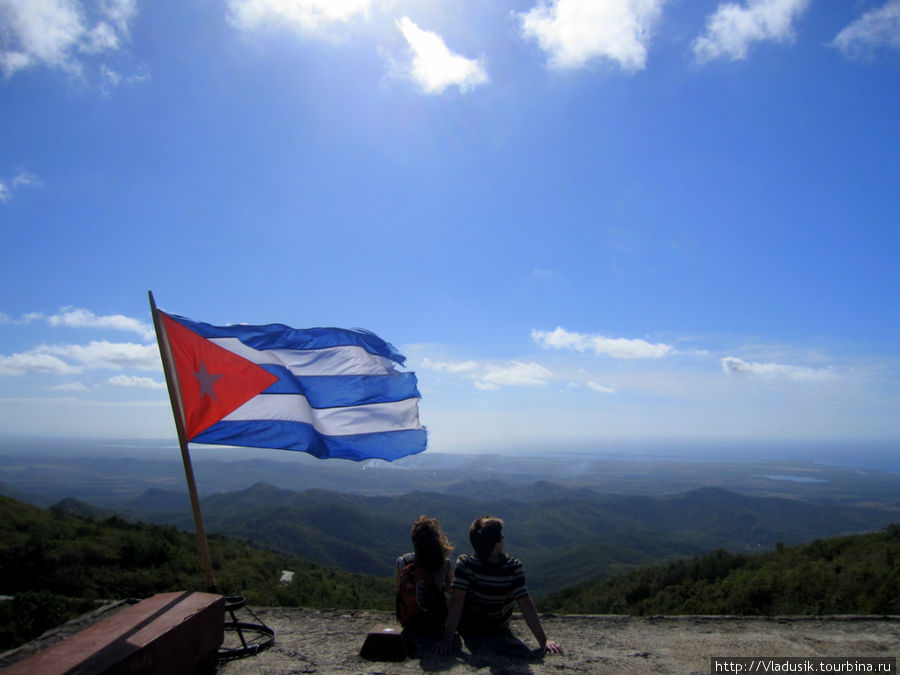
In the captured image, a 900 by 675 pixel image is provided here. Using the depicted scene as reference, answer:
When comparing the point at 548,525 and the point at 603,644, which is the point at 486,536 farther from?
the point at 548,525

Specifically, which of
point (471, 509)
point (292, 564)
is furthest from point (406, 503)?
point (292, 564)

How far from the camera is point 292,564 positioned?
2144 cm

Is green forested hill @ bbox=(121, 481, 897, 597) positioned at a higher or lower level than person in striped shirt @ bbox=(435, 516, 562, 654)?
lower

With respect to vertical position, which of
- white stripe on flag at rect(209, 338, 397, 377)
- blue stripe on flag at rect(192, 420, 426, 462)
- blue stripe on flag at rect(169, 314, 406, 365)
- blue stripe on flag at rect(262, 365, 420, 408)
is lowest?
blue stripe on flag at rect(192, 420, 426, 462)

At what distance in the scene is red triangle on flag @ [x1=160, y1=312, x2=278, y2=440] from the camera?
5934 millimetres

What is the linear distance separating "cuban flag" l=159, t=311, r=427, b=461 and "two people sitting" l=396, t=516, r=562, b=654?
170 centimetres

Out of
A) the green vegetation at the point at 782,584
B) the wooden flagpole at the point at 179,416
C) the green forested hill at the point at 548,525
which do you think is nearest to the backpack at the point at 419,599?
the wooden flagpole at the point at 179,416

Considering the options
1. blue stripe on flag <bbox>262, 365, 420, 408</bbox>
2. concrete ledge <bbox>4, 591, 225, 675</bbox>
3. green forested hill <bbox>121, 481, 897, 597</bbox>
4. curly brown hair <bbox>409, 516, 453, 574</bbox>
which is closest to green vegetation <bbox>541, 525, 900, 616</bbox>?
curly brown hair <bbox>409, 516, 453, 574</bbox>

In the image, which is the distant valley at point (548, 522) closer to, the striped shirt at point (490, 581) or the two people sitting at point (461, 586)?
the two people sitting at point (461, 586)

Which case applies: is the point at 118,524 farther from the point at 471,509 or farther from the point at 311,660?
the point at 471,509

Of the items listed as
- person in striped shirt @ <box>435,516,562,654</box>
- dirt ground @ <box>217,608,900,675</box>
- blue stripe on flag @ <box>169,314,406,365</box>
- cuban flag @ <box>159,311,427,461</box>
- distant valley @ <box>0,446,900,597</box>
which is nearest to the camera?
person in striped shirt @ <box>435,516,562,654</box>

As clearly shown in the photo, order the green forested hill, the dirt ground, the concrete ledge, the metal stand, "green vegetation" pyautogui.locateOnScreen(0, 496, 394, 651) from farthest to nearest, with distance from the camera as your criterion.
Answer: the green forested hill → "green vegetation" pyautogui.locateOnScreen(0, 496, 394, 651) → the metal stand → the dirt ground → the concrete ledge

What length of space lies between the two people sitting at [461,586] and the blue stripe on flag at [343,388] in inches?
91.6

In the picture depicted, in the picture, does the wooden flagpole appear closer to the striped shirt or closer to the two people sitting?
the two people sitting
